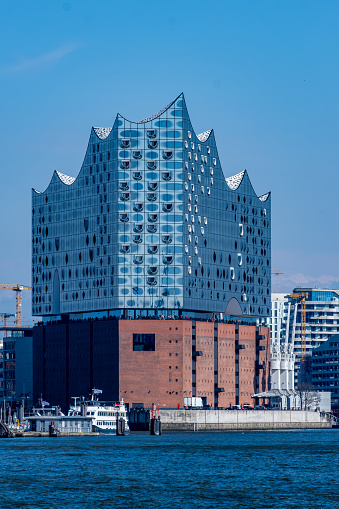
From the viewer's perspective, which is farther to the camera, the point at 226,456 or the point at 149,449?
the point at 149,449

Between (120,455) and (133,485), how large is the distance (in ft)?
119

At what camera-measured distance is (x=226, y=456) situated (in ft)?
452

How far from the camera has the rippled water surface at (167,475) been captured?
91.6 metres

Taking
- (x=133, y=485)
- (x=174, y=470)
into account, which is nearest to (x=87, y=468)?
(x=174, y=470)

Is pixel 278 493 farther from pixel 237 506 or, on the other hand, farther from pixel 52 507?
pixel 52 507

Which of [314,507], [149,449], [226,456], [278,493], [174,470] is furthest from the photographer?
[149,449]

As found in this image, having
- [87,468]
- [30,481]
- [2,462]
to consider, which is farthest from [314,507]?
[2,462]

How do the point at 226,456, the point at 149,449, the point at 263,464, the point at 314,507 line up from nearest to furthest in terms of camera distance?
the point at 314,507, the point at 263,464, the point at 226,456, the point at 149,449

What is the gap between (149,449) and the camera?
500 feet

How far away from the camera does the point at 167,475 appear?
110812mm

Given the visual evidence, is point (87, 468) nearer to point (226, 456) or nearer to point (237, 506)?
point (226, 456)

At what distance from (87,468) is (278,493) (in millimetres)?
28051

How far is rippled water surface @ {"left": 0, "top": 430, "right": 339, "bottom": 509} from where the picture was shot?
91.6m

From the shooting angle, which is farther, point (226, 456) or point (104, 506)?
point (226, 456)
